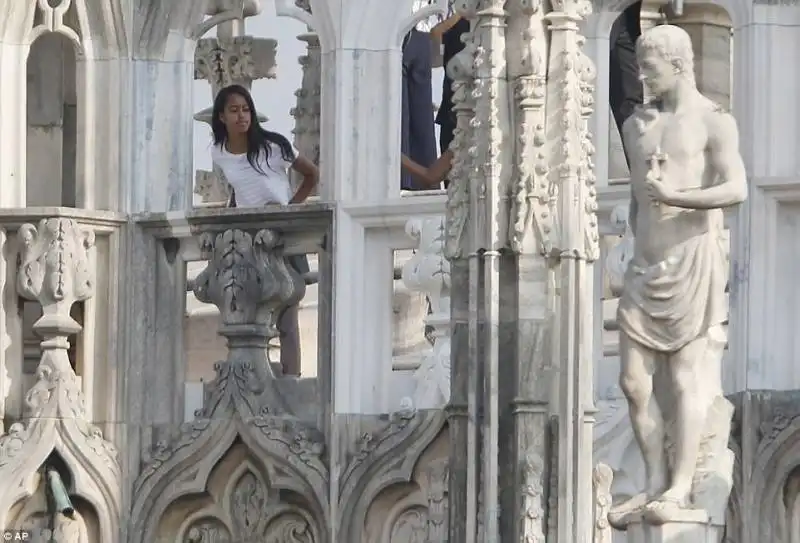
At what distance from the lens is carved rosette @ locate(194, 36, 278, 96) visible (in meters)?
33.4

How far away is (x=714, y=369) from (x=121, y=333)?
6.33m

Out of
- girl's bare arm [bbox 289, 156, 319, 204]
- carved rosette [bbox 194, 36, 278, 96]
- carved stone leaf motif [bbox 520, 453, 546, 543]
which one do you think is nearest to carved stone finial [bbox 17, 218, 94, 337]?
girl's bare arm [bbox 289, 156, 319, 204]

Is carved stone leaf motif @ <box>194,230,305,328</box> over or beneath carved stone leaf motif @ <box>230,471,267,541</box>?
over

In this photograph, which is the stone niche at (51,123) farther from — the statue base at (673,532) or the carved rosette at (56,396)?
the statue base at (673,532)

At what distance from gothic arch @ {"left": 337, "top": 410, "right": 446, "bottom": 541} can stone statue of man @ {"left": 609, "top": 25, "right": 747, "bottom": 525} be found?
14.5 ft

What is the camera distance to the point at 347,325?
104 ft

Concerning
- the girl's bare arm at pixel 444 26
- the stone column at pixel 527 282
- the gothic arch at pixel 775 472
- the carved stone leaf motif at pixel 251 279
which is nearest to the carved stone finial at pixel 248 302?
the carved stone leaf motif at pixel 251 279

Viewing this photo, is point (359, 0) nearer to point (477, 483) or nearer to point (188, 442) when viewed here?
point (188, 442)

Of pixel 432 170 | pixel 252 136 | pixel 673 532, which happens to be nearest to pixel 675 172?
pixel 673 532

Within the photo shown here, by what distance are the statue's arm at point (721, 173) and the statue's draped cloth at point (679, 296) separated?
0.24m

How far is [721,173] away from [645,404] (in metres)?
1.10

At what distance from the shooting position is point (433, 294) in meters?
31.1

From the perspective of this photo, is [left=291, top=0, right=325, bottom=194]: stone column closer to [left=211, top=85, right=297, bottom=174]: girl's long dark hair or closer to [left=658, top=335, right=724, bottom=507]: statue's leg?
[left=211, top=85, right=297, bottom=174]: girl's long dark hair

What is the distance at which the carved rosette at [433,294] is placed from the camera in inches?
1220
